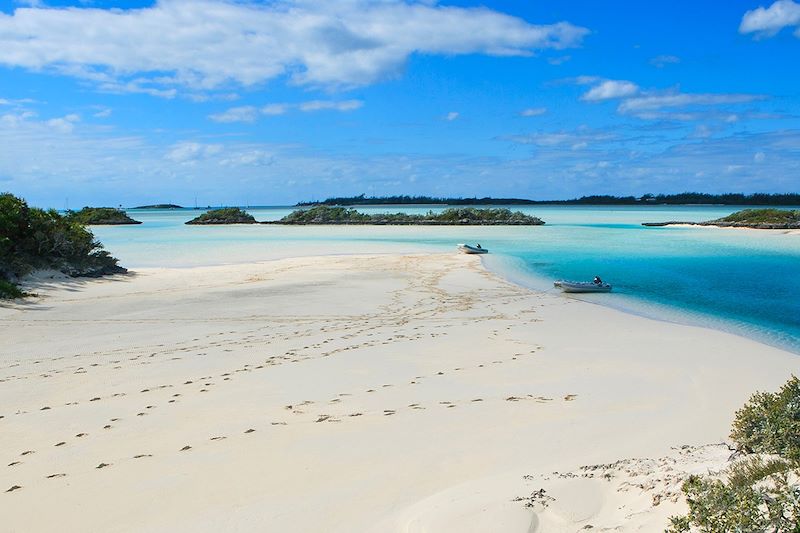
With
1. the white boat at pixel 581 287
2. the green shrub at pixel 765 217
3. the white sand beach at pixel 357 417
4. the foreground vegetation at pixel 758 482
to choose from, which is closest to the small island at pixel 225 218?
the green shrub at pixel 765 217

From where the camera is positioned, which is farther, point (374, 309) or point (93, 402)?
point (374, 309)

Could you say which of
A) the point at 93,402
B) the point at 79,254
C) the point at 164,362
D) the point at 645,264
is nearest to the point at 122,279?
the point at 79,254

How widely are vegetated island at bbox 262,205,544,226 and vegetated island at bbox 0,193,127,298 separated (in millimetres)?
66138

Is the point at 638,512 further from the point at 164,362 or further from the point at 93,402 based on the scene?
the point at 164,362

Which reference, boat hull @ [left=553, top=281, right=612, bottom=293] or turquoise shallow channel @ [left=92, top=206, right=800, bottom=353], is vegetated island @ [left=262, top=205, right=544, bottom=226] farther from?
boat hull @ [left=553, top=281, right=612, bottom=293]

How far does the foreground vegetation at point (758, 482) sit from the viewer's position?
3.46m

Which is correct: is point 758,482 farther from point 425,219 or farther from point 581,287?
point 425,219

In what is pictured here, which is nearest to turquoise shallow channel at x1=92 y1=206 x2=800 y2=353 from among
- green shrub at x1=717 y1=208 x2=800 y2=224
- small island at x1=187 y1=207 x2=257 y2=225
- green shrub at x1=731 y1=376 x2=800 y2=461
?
green shrub at x1=731 y1=376 x2=800 y2=461

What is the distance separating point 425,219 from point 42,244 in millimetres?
71724

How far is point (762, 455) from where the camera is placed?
4.96 m

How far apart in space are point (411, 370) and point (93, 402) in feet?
16.4

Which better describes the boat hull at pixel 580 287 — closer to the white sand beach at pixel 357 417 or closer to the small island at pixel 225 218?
the white sand beach at pixel 357 417

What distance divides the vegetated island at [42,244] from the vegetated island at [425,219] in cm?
6614

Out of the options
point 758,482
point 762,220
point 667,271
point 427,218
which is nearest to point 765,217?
point 762,220
